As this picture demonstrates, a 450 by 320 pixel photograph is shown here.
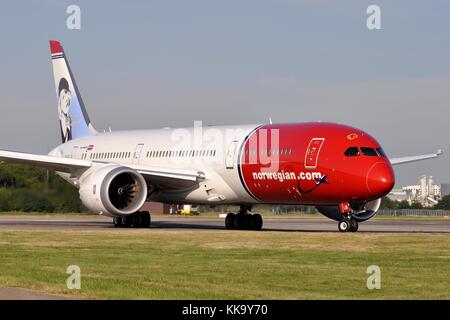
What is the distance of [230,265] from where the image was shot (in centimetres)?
1959

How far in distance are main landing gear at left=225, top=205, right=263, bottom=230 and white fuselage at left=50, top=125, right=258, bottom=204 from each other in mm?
1729

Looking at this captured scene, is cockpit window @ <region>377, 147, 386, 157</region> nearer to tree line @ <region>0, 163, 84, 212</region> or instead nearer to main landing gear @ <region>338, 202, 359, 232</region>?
main landing gear @ <region>338, 202, 359, 232</region>

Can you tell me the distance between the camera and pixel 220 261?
67.6ft

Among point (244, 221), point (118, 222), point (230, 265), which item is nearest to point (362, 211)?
point (244, 221)

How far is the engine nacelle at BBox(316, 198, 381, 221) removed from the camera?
Result: 3474 cm

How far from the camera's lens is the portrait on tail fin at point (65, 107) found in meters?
49.0

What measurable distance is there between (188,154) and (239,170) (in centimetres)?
417

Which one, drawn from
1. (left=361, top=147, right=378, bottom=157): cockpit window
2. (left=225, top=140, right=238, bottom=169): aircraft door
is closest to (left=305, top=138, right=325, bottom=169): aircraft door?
(left=361, top=147, right=378, bottom=157): cockpit window

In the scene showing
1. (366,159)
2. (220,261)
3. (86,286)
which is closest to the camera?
(86,286)

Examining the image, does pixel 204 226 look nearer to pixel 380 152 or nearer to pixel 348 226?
pixel 348 226

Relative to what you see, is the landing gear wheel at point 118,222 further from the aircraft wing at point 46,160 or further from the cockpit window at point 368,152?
the cockpit window at point 368,152

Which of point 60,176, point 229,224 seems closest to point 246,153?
point 229,224
